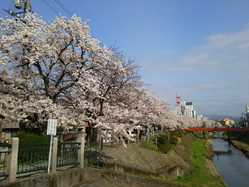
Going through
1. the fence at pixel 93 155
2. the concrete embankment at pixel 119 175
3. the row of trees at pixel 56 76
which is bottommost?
the concrete embankment at pixel 119 175

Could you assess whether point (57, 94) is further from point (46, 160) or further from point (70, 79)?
point (46, 160)

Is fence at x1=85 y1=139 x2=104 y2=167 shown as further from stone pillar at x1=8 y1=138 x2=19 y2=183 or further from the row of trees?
stone pillar at x1=8 y1=138 x2=19 y2=183

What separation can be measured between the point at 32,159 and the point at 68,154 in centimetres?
303

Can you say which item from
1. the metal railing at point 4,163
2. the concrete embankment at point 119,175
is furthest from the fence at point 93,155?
the metal railing at point 4,163

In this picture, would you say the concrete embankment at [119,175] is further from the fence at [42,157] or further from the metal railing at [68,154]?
the metal railing at [68,154]

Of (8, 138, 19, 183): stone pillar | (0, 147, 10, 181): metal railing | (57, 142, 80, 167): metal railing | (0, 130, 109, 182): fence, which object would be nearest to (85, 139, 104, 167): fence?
(0, 130, 109, 182): fence

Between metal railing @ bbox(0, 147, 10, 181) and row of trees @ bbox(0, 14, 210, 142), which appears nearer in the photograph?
metal railing @ bbox(0, 147, 10, 181)

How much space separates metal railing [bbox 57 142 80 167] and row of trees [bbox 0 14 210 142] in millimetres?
2242

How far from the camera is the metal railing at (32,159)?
1220 centimetres

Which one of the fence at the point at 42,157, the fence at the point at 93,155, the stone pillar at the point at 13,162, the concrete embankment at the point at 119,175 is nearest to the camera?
the stone pillar at the point at 13,162

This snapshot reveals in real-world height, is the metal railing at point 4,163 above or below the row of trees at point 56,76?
below

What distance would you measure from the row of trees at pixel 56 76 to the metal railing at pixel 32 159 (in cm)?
425

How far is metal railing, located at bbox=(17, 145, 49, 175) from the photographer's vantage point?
12.2 meters

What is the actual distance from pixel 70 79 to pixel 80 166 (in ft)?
19.7
